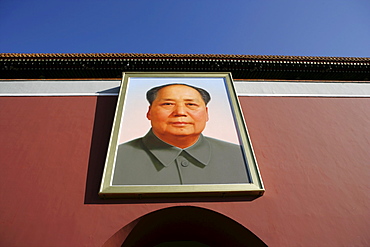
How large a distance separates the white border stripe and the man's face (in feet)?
2.77

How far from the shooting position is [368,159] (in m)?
4.11

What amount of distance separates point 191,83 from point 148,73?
0.78 meters

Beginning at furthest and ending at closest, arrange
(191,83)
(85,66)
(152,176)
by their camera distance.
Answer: (85,66) < (191,83) < (152,176)

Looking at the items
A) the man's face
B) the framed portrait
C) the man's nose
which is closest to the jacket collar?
the framed portrait

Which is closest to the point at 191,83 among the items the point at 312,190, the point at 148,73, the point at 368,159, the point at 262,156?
the point at 148,73

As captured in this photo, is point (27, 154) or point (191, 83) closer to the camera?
point (27, 154)

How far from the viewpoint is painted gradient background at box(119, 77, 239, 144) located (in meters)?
4.15

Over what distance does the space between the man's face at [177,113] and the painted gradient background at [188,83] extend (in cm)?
11

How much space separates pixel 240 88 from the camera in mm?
5141

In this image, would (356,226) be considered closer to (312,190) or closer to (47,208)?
(312,190)

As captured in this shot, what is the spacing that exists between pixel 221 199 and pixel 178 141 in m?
0.98

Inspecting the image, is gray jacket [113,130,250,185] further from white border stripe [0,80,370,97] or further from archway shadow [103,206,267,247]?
white border stripe [0,80,370,97]

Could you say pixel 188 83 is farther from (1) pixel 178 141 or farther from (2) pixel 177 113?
(1) pixel 178 141

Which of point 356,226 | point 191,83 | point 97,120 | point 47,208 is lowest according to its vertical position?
point 356,226
